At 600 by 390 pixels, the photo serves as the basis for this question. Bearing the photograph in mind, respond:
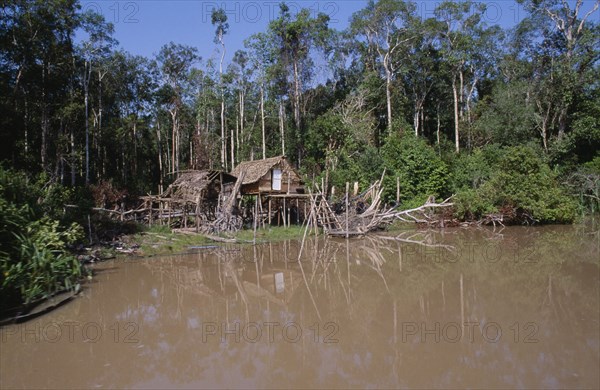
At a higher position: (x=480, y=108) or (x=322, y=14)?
(x=322, y=14)

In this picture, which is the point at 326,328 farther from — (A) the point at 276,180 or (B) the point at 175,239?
(A) the point at 276,180

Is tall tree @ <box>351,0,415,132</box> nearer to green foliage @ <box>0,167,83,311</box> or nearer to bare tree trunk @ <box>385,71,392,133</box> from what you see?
bare tree trunk @ <box>385,71,392,133</box>

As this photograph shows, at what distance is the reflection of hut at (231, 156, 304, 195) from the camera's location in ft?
74.7

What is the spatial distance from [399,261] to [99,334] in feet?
28.3

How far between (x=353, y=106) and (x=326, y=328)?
24216 mm

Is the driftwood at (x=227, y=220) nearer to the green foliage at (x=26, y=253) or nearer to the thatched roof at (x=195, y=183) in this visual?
the thatched roof at (x=195, y=183)

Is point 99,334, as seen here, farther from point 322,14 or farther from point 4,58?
point 322,14

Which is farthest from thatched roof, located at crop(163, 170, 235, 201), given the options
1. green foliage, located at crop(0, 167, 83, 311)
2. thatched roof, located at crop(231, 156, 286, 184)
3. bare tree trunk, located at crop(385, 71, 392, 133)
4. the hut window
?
bare tree trunk, located at crop(385, 71, 392, 133)

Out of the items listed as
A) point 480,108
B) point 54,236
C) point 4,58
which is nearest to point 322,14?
point 480,108

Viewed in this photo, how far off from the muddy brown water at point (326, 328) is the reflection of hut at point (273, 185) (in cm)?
1012

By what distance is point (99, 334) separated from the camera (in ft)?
23.1

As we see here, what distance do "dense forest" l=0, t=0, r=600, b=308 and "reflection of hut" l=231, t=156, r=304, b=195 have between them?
6.38 ft

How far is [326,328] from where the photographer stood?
7.14 m

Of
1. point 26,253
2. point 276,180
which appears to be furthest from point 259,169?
point 26,253
